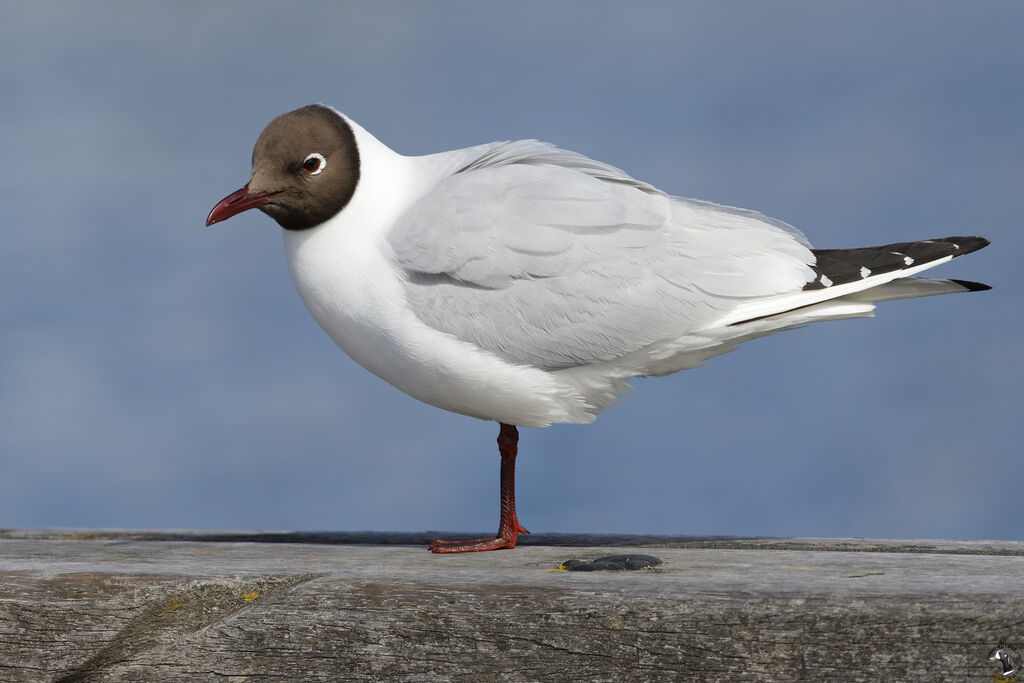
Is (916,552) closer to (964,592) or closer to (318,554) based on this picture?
(964,592)

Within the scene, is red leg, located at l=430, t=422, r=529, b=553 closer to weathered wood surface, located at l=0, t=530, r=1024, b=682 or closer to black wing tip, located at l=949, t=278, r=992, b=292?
weathered wood surface, located at l=0, t=530, r=1024, b=682

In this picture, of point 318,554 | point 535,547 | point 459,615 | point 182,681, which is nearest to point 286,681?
point 182,681

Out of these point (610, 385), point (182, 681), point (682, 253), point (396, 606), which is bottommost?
point (182, 681)

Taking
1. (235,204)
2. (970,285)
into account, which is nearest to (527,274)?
(235,204)

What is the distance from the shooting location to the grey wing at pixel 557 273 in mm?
3424

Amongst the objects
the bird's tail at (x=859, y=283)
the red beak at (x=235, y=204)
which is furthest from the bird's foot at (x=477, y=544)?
the red beak at (x=235, y=204)

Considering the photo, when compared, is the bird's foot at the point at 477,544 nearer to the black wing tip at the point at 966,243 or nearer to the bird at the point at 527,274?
the bird at the point at 527,274

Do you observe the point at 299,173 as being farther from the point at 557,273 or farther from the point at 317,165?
the point at 557,273

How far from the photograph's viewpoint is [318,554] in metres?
3.16

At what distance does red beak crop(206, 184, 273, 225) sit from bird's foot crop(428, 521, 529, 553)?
1255 mm

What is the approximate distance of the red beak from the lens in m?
3.69

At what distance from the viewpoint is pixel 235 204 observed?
3688 millimetres

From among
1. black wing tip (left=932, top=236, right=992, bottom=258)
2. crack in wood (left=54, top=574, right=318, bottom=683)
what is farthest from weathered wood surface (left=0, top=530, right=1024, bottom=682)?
black wing tip (left=932, top=236, right=992, bottom=258)

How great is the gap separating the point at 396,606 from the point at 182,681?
0.52 meters
